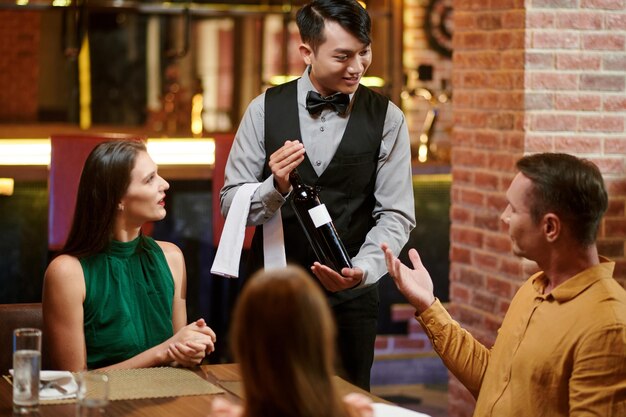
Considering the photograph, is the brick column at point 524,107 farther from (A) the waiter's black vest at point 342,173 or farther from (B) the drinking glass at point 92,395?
(B) the drinking glass at point 92,395

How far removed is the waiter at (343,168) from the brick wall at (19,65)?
268 inches

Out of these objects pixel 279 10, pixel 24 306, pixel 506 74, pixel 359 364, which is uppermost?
pixel 279 10

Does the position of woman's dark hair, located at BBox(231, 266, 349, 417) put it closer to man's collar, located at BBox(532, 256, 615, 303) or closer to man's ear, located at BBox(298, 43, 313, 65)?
man's collar, located at BBox(532, 256, 615, 303)

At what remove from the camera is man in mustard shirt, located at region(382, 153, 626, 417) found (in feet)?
6.53

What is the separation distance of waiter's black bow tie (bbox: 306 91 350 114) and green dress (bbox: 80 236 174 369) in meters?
0.60

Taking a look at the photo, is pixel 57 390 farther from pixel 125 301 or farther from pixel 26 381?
pixel 125 301

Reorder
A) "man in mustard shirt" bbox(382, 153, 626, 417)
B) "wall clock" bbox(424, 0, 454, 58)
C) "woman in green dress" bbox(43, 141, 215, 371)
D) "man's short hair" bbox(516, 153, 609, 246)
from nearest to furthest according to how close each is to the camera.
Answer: "man in mustard shirt" bbox(382, 153, 626, 417) < "man's short hair" bbox(516, 153, 609, 246) < "woman in green dress" bbox(43, 141, 215, 371) < "wall clock" bbox(424, 0, 454, 58)

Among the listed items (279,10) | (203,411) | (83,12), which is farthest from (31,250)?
(279,10)

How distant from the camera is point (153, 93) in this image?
10.1 m

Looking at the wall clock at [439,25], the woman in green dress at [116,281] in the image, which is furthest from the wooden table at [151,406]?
the wall clock at [439,25]

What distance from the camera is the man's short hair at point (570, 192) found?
82.8 inches

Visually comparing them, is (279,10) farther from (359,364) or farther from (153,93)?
(359,364)

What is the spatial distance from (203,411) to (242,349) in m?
0.73

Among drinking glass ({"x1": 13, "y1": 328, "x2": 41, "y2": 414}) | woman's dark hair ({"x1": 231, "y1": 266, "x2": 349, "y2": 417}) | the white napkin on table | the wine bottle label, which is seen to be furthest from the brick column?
woman's dark hair ({"x1": 231, "y1": 266, "x2": 349, "y2": 417})
